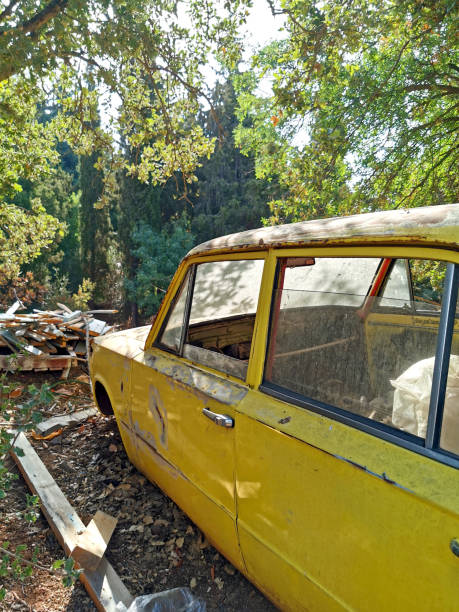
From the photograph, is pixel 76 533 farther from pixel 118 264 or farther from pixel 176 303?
pixel 118 264

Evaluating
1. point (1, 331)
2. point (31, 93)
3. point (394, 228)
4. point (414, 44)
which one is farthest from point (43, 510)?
point (414, 44)

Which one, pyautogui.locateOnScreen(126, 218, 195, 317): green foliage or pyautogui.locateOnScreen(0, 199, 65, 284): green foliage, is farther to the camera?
pyautogui.locateOnScreen(126, 218, 195, 317): green foliage

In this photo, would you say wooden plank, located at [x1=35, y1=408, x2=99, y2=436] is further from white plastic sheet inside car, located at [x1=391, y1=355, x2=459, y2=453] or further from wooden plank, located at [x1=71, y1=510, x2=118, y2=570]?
white plastic sheet inside car, located at [x1=391, y1=355, x2=459, y2=453]

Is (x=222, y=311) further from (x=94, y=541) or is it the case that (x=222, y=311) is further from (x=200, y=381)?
(x=94, y=541)

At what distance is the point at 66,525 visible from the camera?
253 centimetres

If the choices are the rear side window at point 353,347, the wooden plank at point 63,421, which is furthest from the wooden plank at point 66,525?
the rear side window at point 353,347

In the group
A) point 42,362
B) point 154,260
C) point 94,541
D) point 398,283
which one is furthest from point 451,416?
point 154,260

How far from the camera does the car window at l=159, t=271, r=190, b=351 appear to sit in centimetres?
245

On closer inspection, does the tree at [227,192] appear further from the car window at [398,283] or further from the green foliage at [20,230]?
the car window at [398,283]

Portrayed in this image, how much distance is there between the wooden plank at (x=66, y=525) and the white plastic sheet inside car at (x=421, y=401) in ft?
5.77

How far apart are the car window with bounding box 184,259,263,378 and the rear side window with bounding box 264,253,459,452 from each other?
0.33 m

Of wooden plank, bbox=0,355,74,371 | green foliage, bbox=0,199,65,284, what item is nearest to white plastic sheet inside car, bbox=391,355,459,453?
wooden plank, bbox=0,355,74,371

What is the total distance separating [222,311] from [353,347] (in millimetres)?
1121

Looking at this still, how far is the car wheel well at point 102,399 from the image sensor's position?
3410 mm
